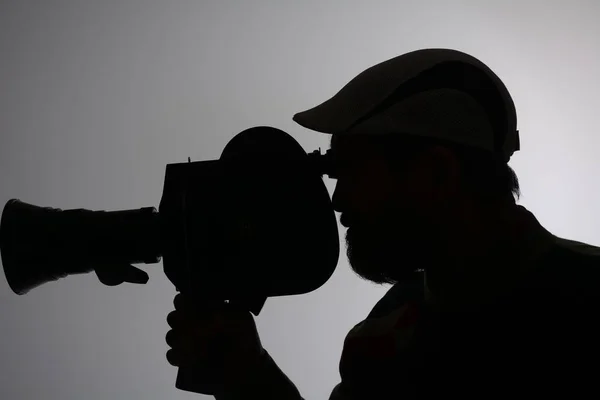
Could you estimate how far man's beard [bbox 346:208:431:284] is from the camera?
0.60 m

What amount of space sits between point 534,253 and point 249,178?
0.37m

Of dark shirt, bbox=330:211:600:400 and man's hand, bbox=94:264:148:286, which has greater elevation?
man's hand, bbox=94:264:148:286

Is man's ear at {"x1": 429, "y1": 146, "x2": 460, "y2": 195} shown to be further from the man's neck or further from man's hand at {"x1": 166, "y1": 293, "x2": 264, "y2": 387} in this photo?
man's hand at {"x1": 166, "y1": 293, "x2": 264, "y2": 387}

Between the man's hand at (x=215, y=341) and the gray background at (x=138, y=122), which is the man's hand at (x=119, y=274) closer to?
the man's hand at (x=215, y=341)

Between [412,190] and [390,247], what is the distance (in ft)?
0.25

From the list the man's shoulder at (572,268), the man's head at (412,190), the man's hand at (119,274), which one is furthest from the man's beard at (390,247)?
the man's hand at (119,274)

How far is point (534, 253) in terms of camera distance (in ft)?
1.95

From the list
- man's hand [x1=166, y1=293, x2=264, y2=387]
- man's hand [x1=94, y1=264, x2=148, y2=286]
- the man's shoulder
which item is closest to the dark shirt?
the man's shoulder

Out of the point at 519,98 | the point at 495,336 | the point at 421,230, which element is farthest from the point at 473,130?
the point at 519,98

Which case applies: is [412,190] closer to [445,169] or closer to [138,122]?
[445,169]

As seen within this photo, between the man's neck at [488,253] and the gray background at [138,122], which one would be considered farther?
the gray background at [138,122]

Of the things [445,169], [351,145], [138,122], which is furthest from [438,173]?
[138,122]

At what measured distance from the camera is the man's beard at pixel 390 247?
0.60m

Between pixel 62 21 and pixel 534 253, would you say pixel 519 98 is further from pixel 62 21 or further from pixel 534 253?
pixel 62 21
